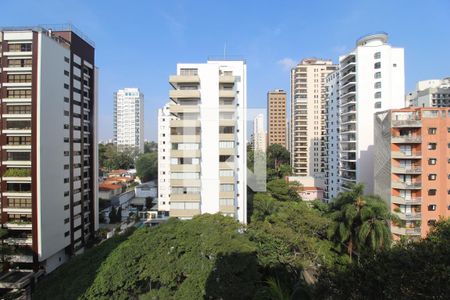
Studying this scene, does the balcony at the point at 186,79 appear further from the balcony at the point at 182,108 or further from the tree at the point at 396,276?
the tree at the point at 396,276

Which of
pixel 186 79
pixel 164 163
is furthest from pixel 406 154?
pixel 164 163

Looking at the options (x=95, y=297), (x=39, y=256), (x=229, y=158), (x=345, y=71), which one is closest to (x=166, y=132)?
(x=229, y=158)

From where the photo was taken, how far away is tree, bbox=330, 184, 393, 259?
44.8ft

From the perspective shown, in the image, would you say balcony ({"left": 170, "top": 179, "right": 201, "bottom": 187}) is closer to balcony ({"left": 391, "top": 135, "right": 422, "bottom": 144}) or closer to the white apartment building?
the white apartment building

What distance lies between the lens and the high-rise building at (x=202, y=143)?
18312mm

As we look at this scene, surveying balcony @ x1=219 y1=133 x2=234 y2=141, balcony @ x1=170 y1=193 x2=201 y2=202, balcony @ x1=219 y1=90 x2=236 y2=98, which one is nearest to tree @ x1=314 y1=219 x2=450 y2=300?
balcony @ x1=170 y1=193 x2=201 y2=202

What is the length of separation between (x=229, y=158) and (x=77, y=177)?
12245 millimetres

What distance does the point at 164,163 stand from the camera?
31.6 metres

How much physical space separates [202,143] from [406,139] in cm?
1502

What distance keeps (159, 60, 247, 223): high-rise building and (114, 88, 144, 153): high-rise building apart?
2755 inches

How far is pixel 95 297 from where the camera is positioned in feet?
28.8

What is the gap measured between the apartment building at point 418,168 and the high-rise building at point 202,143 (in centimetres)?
1207

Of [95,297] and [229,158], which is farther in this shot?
[229,158]

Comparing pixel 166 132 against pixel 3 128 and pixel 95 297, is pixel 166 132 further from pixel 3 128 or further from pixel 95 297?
pixel 95 297
